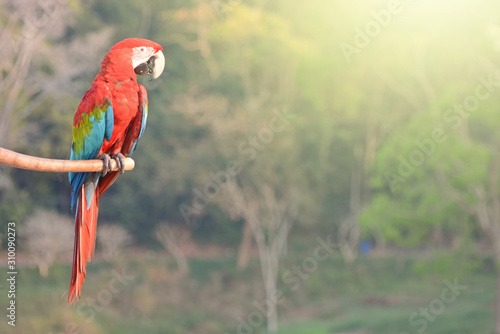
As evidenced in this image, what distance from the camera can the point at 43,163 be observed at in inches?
64.1

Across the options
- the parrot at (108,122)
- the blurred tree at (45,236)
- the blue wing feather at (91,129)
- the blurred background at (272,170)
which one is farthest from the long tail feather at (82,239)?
the blurred tree at (45,236)

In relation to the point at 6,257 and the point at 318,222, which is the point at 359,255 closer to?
the point at 318,222

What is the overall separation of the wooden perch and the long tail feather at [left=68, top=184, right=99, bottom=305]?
10 cm

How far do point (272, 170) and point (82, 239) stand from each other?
12.0m

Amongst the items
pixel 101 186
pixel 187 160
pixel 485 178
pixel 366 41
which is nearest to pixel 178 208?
pixel 187 160

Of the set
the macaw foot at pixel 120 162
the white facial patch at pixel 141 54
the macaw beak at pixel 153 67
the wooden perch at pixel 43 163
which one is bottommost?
the macaw foot at pixel 120 162

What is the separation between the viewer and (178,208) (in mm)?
14945

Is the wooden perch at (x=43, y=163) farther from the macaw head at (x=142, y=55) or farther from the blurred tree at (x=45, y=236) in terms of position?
the blurred tree at (x=45, y=236)

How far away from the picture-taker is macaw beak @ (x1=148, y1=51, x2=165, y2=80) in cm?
181

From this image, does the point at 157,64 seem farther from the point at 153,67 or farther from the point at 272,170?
the point at 272,170

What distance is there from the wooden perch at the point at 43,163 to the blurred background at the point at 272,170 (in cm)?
808

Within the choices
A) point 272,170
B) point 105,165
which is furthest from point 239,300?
point 105,165

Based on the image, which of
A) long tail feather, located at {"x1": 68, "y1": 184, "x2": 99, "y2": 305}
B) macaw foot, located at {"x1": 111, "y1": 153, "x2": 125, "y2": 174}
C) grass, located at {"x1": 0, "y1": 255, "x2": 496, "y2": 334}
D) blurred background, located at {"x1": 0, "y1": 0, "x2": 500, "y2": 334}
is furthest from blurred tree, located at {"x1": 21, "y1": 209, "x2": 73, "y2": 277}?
long tail feather, located at {"x1": 68, "y1": 184, "x2": 99, "y2": 305}

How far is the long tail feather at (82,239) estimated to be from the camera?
61.9 inches
